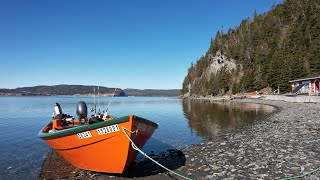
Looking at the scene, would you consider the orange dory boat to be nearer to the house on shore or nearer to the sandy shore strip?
the sandy shore strip

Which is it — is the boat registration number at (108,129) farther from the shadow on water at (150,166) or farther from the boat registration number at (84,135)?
the shadow on water at (150,166)

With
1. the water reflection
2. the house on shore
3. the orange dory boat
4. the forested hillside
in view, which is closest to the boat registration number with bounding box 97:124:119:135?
the orange dory boat

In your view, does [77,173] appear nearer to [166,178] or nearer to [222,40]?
[166,178]

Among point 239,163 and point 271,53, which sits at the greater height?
point 271,53

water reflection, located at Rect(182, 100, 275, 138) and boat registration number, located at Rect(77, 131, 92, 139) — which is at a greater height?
boat registration number, located at Rect(77, 131, 92, 139)

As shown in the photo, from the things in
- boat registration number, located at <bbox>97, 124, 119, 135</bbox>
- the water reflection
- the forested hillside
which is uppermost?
the forested hillside

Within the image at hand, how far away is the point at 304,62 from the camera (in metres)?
74.4

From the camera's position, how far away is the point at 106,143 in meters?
10.1

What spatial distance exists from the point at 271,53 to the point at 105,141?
9902 centimetres

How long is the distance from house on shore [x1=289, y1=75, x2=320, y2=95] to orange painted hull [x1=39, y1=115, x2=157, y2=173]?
174ft

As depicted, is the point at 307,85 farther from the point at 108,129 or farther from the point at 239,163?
the point at 108,129

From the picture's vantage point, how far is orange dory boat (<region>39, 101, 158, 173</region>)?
31.7 feet

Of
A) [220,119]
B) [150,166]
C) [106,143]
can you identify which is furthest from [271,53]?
[106,143]

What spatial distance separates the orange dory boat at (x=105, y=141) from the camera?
9.66 meters
